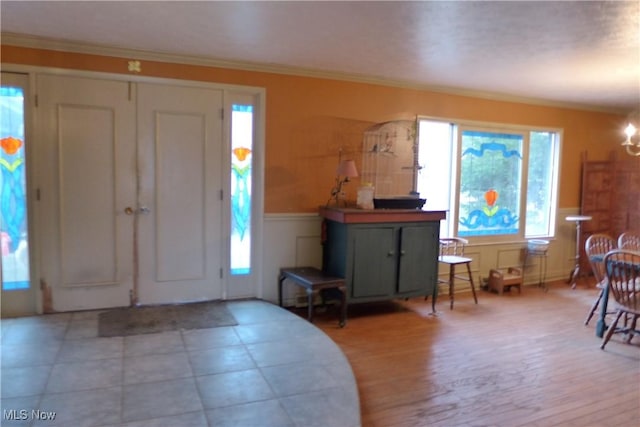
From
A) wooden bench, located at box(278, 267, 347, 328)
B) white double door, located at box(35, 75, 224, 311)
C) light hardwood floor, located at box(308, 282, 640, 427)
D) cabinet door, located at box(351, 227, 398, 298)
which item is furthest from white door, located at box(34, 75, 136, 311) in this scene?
cabinet door, located at box(351, 227, 398, 298)

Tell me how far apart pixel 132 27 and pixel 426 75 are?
2.82 metres

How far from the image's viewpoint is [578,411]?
2.69m

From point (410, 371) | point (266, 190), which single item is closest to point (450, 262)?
point (410, 371)

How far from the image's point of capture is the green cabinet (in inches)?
163

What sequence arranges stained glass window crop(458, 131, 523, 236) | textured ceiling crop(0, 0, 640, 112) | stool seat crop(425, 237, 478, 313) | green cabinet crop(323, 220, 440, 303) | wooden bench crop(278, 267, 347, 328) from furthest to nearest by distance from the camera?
1. stained glass window crop(458, 131, 523, 236)
2. stool seat crop(425, 237, 478, 313)
3. green cabinet crop(323, 220, 440, 303)
4. wooden bench crop(278, 267, 347, 328)
5. textured ceiling crop(0, 0, 640, 112)

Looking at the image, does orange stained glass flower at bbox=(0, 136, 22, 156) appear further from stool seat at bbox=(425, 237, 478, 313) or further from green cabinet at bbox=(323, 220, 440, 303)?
stool seat at bbox=(425, 237, 478, 313)

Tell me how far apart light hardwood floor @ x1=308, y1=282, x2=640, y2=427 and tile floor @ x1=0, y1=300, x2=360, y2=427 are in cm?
34

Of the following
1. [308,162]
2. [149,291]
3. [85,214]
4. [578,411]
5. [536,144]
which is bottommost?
[578,411]

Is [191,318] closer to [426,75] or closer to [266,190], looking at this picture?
[266,190]

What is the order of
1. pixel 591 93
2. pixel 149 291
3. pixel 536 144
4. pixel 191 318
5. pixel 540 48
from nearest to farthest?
pixel 540 48 < pixel 191 318 < pixel 149 291 < pixel 591 93 < pixel 536 144

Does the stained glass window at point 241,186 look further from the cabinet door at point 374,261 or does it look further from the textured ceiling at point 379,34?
the cabinet door at point 374,261

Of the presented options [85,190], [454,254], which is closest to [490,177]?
[454,254]

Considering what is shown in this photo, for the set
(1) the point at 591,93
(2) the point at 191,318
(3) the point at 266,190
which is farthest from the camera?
(1) the point at 591,93

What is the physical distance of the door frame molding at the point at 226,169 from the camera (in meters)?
3.62
